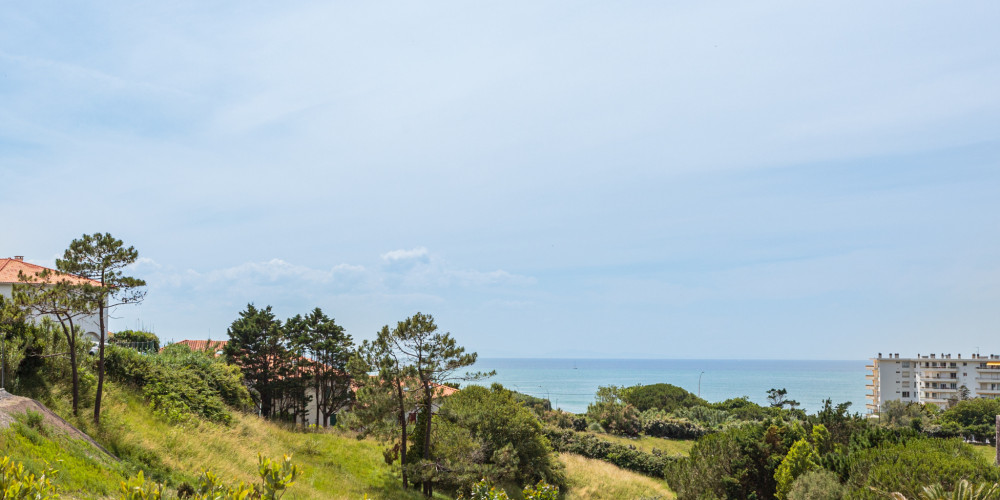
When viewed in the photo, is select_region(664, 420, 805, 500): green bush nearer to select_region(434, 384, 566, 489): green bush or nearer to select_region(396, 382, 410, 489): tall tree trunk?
select_region(434, 384, 566, 489): green bush

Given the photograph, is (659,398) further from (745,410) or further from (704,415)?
(704,415)

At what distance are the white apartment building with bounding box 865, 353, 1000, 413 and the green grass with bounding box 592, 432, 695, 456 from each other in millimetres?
65072

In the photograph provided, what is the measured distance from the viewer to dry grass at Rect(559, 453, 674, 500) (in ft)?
106

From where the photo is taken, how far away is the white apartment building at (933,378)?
9962 centimetres

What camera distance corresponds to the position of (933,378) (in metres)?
104

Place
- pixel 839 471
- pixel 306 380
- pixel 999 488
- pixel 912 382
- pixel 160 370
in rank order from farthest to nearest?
pixel 912 382 < pixel 306 380 < pixel 160 370 < pixel 839 471 < pixel 999 488

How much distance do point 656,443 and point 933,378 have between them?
264ft

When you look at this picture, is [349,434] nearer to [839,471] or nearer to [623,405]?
[839,471]

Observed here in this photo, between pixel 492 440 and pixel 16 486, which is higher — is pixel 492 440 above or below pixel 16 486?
below

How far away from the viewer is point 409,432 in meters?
31.2

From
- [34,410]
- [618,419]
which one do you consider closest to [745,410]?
[618,419]

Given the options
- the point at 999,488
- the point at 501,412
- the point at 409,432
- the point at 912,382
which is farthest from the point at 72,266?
the point at 912,382

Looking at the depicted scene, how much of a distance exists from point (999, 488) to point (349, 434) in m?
28.4

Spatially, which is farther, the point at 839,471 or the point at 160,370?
the point at 160,370
